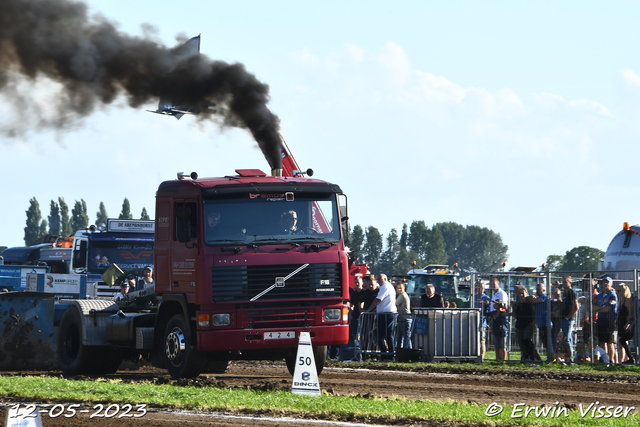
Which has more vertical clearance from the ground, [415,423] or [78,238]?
[78,238]

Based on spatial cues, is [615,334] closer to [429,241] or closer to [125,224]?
[125,224]

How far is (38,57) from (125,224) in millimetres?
12090

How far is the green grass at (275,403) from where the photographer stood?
30.7 ft

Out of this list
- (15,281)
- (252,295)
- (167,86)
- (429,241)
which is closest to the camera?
(252,295)

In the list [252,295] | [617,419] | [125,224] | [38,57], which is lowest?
[617,419]

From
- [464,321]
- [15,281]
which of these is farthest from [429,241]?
[464,321]

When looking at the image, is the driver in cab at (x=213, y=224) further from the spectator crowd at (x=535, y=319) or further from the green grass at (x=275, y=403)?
the spectator crowd at (x=535, y=319)

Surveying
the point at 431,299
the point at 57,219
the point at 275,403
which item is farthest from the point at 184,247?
the point at 57,219

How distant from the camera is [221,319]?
12938mm

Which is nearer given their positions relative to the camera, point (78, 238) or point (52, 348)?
point (52, 348)

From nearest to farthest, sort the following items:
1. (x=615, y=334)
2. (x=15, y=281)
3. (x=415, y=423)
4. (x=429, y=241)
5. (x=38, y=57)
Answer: (x=415, y=423) → (x=38, y=57) → (x=615, y=334) → (x=15, y=281) → (x=429, y=241)

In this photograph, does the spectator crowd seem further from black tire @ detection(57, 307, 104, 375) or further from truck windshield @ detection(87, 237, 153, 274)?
truck windshield @ detection(87, 237, 153, 274)

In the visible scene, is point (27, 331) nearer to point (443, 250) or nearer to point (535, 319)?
point (535, 319)

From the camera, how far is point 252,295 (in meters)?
13.0
